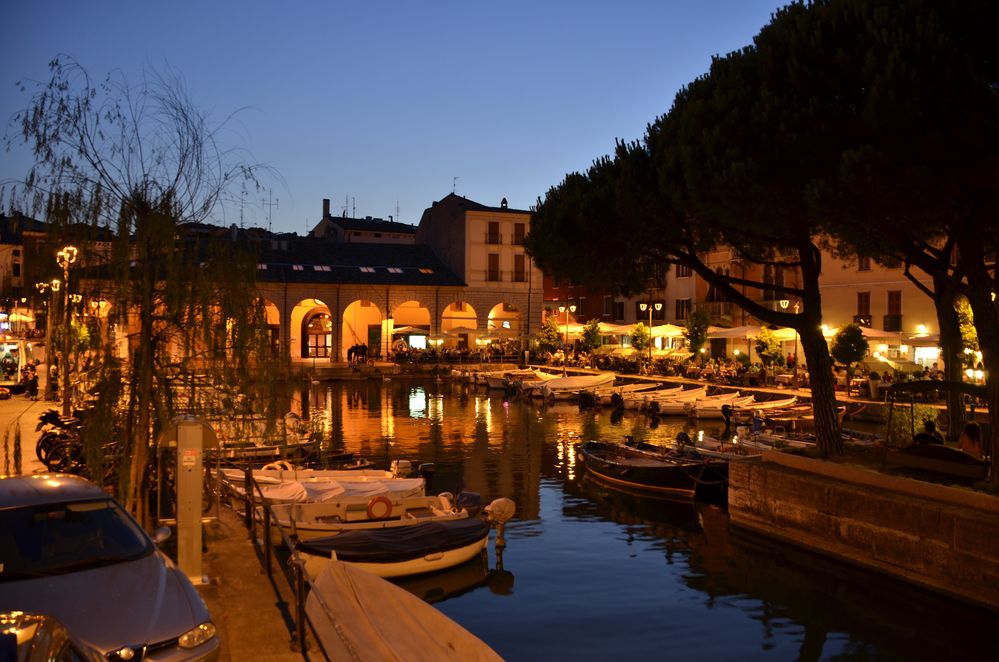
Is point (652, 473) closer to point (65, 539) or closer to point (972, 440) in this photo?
point (972, 440)

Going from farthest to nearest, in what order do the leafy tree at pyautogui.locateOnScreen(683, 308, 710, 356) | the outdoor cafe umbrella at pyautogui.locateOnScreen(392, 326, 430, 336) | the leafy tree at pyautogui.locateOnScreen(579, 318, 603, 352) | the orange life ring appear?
the outdoor cafe umbrella at pyautogui.locateOnScreen(392, 326, 430, 336)
the leafy tree at pyautogui.locateOnScreen(579, 318, 603, 352)
the leafy tree at pyautogui.locateOnScreen(683, 308, 710, 356)
the orange life ring

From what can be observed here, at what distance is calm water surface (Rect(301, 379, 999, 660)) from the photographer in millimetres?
10500

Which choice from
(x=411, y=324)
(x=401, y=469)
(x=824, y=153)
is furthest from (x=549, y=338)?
(x=824, y=153)

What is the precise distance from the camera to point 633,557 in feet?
48.1

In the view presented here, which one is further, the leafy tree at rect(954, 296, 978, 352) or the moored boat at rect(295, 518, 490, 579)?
the leafy tree at rect(954, 296, 978, 352)

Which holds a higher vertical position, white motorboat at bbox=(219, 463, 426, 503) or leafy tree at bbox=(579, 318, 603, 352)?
leafy tree at bbox=(579, 318, 603, 352)

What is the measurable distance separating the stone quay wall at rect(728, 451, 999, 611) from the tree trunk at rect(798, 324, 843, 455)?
35.6 inches

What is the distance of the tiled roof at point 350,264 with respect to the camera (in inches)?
2232

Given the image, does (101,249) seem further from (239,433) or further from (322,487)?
(322,487)

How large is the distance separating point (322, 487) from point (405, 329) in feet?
149

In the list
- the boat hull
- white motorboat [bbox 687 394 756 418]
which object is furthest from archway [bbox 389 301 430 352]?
the boat hull

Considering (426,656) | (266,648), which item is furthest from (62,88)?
(426,656)

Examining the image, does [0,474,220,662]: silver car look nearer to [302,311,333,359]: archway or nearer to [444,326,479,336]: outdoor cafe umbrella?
[444,326,479,336]: outdoor cafe umbrella

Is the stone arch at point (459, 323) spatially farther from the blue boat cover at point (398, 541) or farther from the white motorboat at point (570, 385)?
the blue boat cover at point (398, 541)
